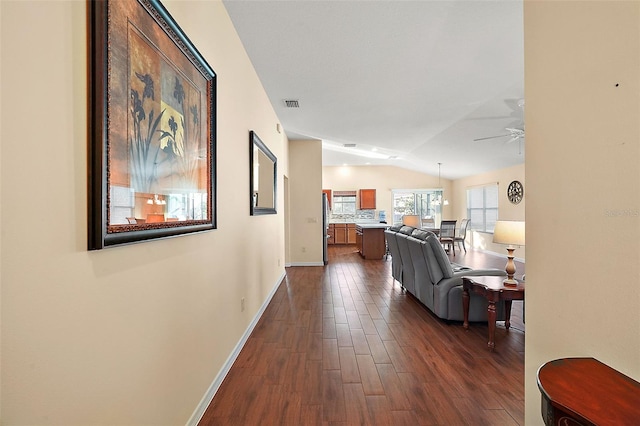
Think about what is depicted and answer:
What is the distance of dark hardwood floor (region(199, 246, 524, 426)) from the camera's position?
175 centimetres

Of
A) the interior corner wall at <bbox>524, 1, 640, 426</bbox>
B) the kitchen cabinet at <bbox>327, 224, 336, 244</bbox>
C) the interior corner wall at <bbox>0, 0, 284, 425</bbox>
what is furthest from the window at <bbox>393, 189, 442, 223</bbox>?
Result: the interior corner wall at <bbox>0, 0, 284, 425</bbox>

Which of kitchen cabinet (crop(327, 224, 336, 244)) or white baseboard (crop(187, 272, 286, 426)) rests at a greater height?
kitchen cabinet (crop(327, 224, 336, 244))

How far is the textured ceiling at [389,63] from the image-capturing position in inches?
92.4

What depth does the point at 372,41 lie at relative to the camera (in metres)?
2.73

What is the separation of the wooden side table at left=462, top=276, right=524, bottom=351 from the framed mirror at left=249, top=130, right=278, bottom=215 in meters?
2.27

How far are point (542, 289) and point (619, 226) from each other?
0.46 metres

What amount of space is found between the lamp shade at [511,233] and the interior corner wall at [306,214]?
13.3 ft

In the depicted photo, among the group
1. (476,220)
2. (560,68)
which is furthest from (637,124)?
(476,220)

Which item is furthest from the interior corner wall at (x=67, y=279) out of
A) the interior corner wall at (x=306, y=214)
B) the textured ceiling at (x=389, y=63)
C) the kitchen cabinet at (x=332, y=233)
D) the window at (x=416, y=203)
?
the window at (x=416, y=203)

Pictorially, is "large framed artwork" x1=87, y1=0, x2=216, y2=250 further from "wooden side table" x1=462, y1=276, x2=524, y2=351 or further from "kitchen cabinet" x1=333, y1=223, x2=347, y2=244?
"kitchen cabinet" x1=333, y1=223, x2=347, y2=244

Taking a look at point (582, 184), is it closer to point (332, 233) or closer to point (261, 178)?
point (261, 178)

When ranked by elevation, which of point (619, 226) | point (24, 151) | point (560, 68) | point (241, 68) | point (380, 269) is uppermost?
point (241, 68)

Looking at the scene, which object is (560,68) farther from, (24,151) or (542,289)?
(24,151)

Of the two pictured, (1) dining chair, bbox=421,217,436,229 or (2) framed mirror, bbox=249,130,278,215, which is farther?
(1) dining chair, bbox=421,217,436,229
